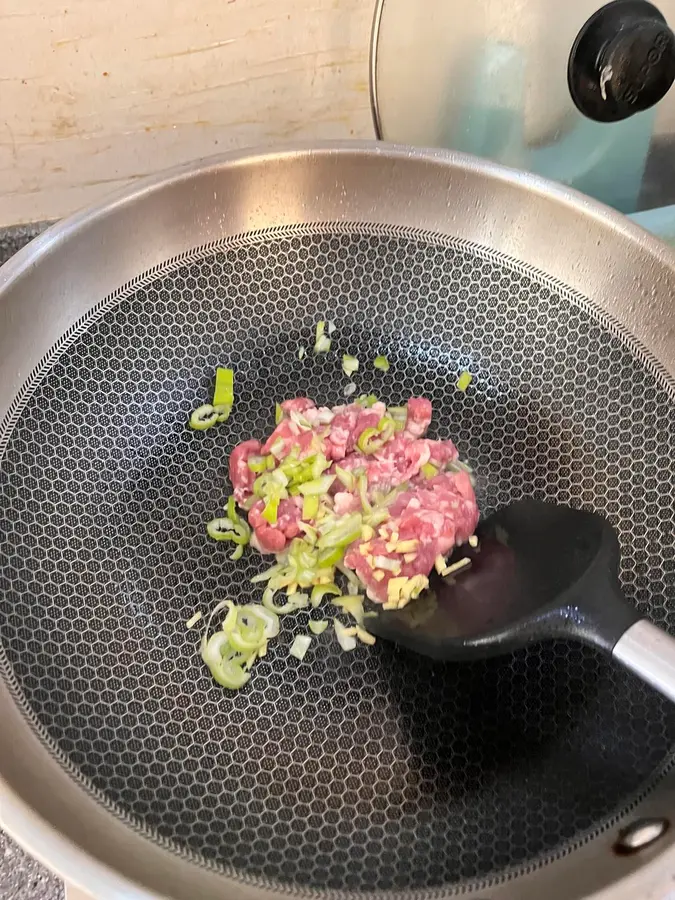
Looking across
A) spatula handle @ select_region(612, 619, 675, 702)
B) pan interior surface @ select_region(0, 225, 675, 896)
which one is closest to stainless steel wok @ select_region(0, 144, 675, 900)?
pan interior surface @ select_region(0, 225, 675, 896)

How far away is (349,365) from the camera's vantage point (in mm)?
929

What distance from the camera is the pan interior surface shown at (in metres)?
0.65

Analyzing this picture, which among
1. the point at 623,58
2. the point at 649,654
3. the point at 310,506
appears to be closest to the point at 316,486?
the point at 310,506

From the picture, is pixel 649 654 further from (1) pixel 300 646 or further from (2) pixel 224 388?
(2) pixel 224 388

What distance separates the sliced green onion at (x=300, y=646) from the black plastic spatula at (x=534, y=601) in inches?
2.6

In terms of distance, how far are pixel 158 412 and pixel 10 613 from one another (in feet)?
0.89

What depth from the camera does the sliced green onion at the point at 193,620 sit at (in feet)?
2.48

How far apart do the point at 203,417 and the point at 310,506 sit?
0.57 ft

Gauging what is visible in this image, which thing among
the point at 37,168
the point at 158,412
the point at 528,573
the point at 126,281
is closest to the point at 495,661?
the point at 528,573

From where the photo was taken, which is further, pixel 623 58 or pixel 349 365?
pixel 349 365

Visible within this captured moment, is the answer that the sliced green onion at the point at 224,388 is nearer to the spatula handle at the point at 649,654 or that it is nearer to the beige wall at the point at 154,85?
the beige wall at the point at 154,85

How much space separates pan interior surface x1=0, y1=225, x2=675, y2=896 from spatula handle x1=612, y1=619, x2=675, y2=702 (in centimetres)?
11

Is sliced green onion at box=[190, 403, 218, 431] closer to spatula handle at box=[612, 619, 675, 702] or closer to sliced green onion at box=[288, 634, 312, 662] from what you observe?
sliced green onion at box=[288, 634, 312, 662]

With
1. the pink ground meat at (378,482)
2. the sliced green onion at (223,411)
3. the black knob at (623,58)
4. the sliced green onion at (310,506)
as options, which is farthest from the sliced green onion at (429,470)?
the black knob at (623,58)
